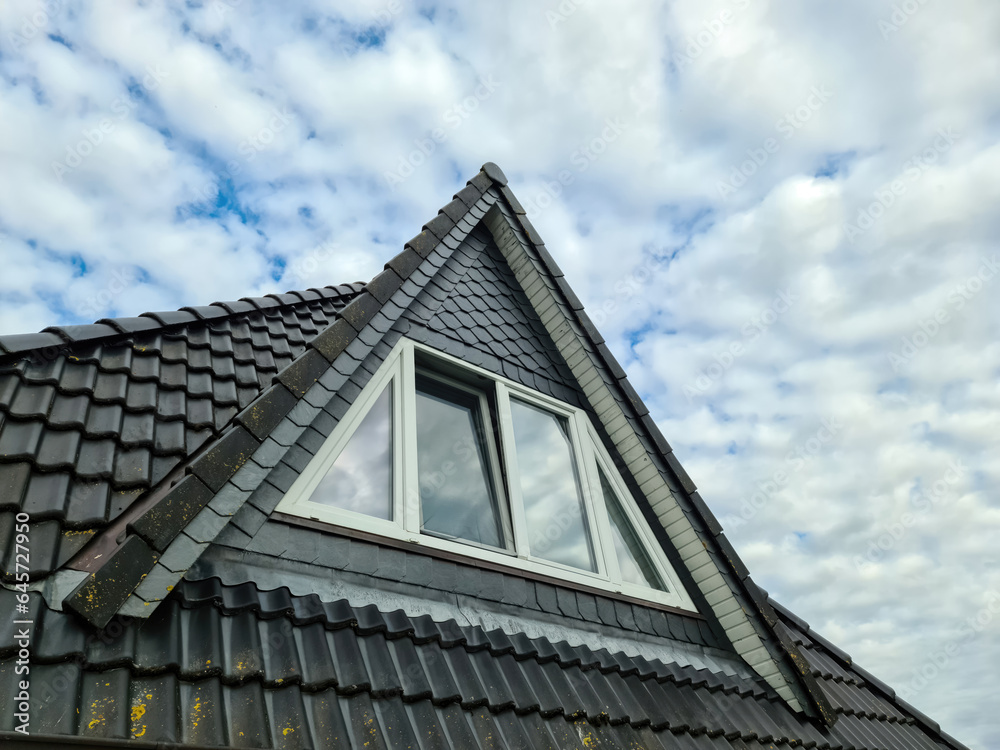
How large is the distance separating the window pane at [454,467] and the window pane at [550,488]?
281 mm

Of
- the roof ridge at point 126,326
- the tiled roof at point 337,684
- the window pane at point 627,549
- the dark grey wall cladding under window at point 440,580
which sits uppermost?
the roof ridge at point 126,326

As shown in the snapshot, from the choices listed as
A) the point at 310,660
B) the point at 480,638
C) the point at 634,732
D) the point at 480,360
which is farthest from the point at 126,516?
the point at 480,360

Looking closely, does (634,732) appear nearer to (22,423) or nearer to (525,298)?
(22,423)

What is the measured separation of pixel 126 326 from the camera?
381cm

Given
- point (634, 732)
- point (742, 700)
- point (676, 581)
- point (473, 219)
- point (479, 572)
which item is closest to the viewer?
point (634, 732)

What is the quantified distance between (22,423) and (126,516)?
73 centimetres

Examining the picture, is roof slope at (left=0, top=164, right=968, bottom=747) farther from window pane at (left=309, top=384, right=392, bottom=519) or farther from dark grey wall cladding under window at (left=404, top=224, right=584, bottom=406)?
window pane at (left=309, top=384, right=392, bottom=519)

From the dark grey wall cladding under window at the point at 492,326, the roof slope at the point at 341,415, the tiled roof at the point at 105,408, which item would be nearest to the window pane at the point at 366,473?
the roof slope at the point at 341,415

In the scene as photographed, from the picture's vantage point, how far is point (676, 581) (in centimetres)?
473

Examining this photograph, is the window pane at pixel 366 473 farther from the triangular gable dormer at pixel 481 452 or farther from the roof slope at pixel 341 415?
the roof slope at pixel 341 415

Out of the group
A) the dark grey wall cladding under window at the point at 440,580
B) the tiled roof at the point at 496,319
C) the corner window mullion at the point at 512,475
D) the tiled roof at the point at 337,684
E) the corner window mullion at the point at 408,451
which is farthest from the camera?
the tiled roof at the point at 496,319

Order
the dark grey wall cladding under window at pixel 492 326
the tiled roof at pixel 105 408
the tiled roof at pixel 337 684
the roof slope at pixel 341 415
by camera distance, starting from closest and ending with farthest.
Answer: the tiled roof at pixel 337 684, the roof slope at pixel 341 415, the tiled roof at pixel 105 408, the dark grey wall cladding under window at pixel 492 326

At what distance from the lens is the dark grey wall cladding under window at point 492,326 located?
4824 mm

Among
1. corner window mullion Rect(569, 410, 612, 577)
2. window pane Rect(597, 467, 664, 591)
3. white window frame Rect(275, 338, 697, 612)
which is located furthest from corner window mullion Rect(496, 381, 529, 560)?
window pane Rect(597, 467, 664, 591)
